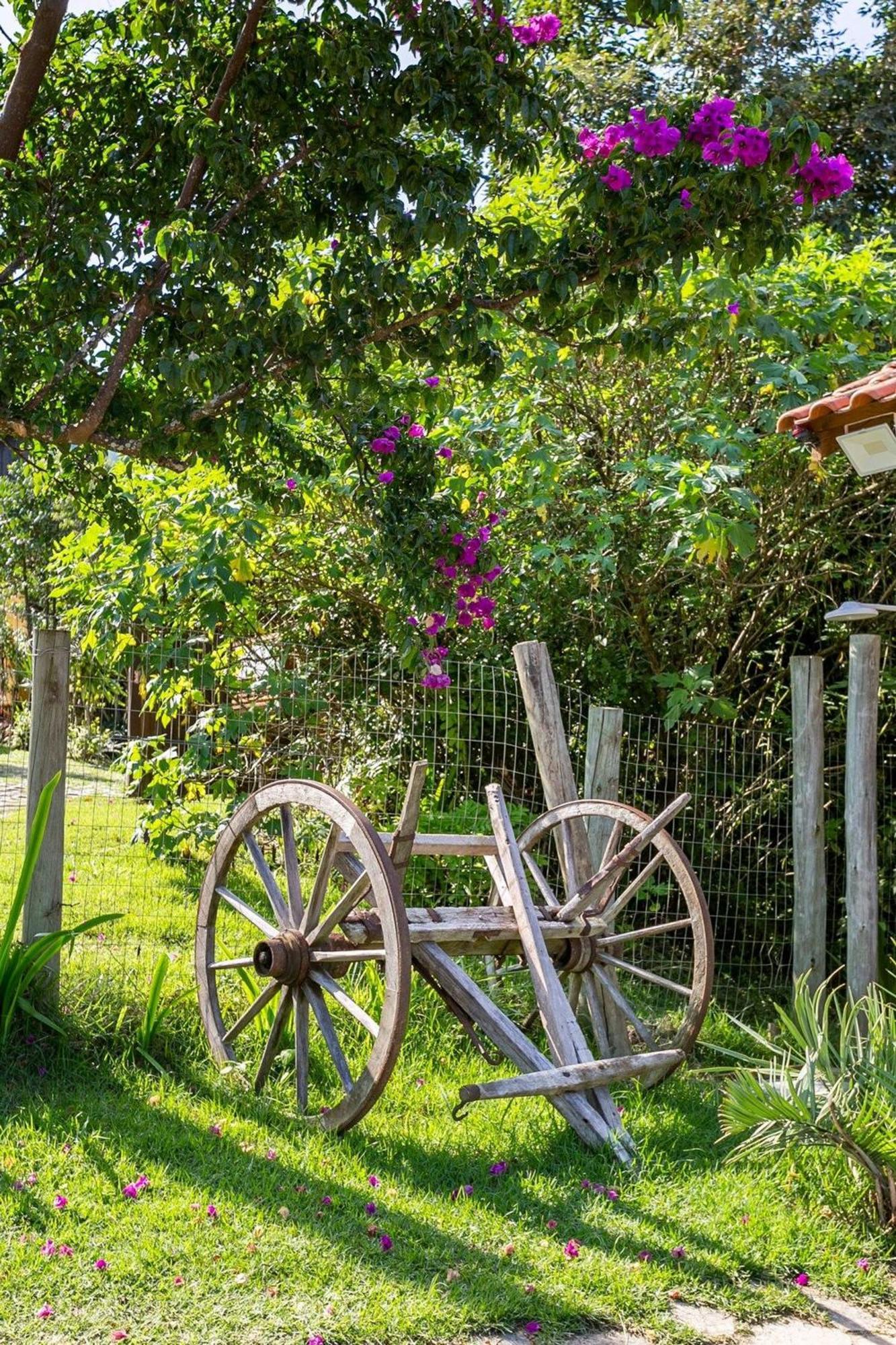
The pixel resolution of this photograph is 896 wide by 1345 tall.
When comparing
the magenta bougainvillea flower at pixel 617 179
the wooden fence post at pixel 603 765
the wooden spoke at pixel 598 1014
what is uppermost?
the magenta bougainvillea flower at pixel 617 179

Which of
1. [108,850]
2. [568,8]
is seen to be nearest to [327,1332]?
[108,850]

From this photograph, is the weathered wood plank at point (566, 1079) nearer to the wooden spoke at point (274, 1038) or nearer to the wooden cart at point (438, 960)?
the wooden cart at point (438, 960)

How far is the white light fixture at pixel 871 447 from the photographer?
4.50 metres

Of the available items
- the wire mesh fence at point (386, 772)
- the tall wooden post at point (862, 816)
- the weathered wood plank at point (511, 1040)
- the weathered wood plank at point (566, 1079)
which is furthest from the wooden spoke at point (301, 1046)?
the tall wooden post at point (862, 816)

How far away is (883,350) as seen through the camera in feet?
21.2

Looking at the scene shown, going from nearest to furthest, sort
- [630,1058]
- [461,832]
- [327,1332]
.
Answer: [327,1332] → [630,1058] → [461,832]

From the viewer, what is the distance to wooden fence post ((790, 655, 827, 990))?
5.36m

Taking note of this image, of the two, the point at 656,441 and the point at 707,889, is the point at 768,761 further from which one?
the point at 656,441

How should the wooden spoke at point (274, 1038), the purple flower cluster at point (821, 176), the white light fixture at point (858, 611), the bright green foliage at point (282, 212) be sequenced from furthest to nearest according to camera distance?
1. the white light fixture at point (858, 611)
2. the wooden spoke at point (274, 1038)
3. the purple flower cluster at point (821, 176)
4. the bright green foliage at point (282, 212)

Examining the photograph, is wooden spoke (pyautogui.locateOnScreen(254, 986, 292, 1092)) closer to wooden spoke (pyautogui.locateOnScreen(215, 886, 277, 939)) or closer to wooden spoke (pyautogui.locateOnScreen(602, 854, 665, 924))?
wooden spoke (pyautogui.locateOnScreen(215, 886, 277, 939))

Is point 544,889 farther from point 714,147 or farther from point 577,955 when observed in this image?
point 714,147

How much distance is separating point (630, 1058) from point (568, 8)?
231 inches

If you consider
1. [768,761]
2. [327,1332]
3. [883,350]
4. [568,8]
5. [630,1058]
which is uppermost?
[568,8]

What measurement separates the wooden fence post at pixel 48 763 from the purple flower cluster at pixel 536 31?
258 cm
